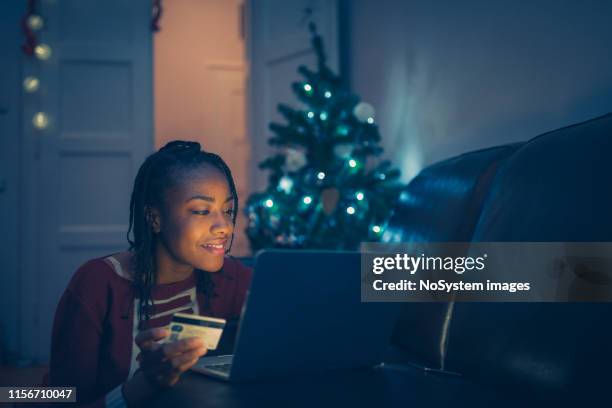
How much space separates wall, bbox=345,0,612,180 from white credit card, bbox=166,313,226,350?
51.8 inches

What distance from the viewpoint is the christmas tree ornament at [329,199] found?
304 centimetres

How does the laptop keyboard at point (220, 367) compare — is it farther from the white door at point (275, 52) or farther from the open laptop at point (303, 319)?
the white door at point (275, 52)

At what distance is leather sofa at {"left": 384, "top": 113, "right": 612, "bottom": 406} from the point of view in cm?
98

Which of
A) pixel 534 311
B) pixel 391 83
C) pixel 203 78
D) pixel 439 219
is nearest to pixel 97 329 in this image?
pixel 534 311

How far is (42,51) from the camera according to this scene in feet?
13.1

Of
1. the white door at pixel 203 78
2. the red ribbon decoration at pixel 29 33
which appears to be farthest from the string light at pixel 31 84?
the white door at pixel 203 78

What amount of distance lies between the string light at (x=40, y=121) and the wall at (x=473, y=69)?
77.1 inches

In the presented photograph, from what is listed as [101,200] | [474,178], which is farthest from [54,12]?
[474,178]

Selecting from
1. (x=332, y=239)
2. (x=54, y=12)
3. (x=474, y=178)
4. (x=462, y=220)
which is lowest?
(x=332, y=239)

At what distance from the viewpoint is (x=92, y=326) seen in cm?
117

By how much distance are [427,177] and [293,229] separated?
3.89ft

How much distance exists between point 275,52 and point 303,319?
3274 millimetres

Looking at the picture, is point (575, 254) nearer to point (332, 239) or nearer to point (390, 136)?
point (332, 239)

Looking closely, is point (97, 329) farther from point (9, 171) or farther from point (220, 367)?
point (9, 171)
